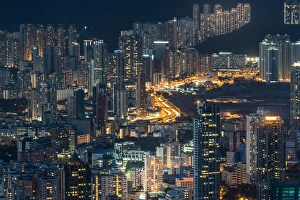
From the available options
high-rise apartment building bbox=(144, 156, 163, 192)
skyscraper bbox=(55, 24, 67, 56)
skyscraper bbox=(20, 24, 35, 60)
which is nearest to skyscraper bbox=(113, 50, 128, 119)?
skyscraper bbox=(55, 24, 67, 56)

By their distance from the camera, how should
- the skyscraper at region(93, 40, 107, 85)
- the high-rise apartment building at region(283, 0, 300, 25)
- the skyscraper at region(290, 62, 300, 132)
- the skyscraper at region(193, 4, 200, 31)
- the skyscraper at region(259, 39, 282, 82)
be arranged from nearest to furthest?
the skyscraper at region(290, 62, 300, 132) → the skyscraper at region(259, 39, 282, 82) → the skyscraper at region(93, 40, 107, 85) → the high-rise apartment building at region(283, 0, 300, 25) → the skyscraper at region(193, 4, 200, 31)

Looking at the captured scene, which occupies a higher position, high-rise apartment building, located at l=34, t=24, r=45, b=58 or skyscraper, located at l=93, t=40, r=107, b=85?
high-rise apartment building, located at l=34, t=24, r=45, b=58

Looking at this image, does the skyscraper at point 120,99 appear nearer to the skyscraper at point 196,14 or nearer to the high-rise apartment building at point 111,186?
the skyscraper at point 196,14

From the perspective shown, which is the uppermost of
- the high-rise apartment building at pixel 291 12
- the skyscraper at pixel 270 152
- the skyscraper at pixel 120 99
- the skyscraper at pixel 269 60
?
the high-rise apartment building at pixel 291 12

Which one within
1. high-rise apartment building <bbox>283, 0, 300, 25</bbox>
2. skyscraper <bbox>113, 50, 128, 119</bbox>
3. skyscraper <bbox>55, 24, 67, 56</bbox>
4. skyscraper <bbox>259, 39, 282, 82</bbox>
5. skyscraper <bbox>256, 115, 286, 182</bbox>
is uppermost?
high-rise apartment building <bbox>283, 0, 300, 25</bbox>

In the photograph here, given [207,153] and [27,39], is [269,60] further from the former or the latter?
[207,153]

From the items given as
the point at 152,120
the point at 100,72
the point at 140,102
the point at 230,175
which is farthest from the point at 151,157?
the point at 100,72

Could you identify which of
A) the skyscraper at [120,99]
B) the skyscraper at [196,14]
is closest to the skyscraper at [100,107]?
the skyscraper at [120,99]

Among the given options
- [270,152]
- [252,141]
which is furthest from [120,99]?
[270,152]

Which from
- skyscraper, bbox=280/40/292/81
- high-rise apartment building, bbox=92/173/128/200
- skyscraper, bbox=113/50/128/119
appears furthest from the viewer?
skyscraper, bbox=280/40/292/81

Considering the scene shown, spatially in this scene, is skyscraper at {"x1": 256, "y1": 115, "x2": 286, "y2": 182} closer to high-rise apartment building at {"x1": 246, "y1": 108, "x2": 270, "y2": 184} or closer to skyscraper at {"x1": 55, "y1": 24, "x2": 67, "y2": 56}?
high-rise apartment building at {"x1": 246, "y1": 108, "x2": 270, "y2": 184}
